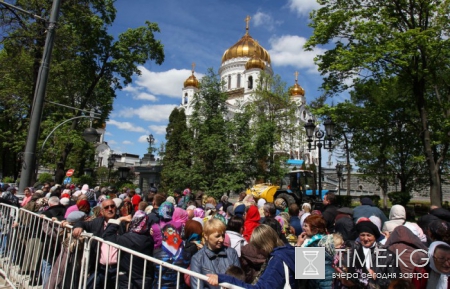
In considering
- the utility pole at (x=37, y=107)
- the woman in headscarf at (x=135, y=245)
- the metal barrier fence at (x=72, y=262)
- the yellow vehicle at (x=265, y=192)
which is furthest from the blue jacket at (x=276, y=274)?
the yellow vehicle at (x=265, y=192)

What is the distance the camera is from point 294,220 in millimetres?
6484

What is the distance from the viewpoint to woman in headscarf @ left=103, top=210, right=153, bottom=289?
3.35 meters

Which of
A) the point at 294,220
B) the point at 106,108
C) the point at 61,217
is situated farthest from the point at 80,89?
the point at 294,220

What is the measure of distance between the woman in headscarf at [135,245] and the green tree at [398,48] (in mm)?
12925


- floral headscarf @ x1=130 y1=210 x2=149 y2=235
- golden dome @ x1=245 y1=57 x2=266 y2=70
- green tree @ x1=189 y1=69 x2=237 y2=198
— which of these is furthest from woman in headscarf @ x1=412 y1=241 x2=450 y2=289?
golden dome @ x1=245 y1=57 x2=266 y2=70

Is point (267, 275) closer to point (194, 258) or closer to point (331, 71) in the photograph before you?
point (194, 258)

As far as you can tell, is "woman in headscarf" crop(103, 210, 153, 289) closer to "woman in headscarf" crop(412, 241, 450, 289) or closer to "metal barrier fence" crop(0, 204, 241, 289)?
"metal barrier fence" crop(0, 204, 241, 289)

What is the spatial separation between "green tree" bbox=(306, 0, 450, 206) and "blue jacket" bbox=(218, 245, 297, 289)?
513 inches

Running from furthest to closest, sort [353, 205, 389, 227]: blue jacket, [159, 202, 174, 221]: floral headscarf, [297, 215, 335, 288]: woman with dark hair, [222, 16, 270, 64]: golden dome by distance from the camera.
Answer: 1. [222, 16, 270, 64]: golden dome
2. [159, 202, 174, 221]: floral headscarf
3. [353, 205, 389, 227]: blue jacket
4. [297, 215, 335, 288]: woman with dark hair

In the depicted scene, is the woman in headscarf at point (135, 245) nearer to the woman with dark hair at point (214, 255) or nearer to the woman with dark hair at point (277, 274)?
the woman with dark hair at point (214, 255)

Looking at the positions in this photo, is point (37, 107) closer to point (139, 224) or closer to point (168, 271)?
point (139, 224)

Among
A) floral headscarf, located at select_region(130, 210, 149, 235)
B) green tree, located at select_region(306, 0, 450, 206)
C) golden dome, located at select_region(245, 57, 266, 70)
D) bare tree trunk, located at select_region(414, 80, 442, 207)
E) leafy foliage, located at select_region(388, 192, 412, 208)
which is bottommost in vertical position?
leafy foliage, located at select_region(388, 192, 412, 208)

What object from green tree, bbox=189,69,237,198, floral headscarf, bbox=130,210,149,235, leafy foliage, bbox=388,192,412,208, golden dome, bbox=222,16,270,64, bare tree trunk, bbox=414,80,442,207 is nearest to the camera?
floral headscarf, bbox=130,210,149,235

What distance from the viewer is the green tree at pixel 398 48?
1333cm
